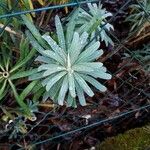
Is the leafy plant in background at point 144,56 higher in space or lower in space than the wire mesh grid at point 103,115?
higher

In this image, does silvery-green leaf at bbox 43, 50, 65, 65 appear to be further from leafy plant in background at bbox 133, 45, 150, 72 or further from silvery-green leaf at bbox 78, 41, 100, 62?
leafy plant in background at bbox 133, 45, 150, 72

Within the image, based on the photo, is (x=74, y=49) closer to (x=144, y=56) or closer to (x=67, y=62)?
(x=67, y=62)

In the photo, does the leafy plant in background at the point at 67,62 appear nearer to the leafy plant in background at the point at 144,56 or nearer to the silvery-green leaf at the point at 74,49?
the silvery-green leaf at the point at 74,49

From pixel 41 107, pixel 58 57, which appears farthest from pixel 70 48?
pixel 41 107

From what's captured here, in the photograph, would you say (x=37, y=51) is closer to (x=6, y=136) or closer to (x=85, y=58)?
(x=85, y=58)

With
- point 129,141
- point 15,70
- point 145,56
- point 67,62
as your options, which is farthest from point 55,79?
point 129,141

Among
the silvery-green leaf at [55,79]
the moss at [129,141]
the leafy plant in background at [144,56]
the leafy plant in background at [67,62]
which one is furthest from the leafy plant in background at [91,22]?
the moss at [129,141]
